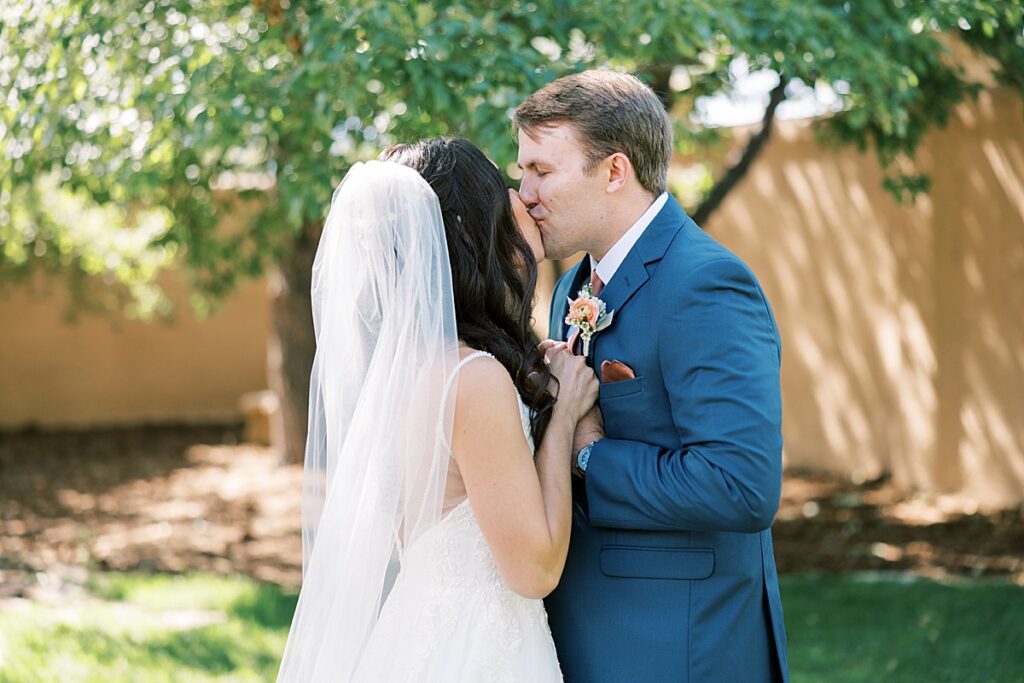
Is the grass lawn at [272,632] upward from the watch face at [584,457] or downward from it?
downward

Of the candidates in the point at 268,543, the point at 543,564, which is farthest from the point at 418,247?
the point at 268,543

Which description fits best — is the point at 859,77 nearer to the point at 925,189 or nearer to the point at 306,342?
the point at 925,189

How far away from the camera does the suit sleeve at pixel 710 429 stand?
2275mm

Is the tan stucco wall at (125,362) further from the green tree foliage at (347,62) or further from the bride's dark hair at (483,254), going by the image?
the bride's dark hair at (483,254)

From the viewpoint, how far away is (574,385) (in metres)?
2.55

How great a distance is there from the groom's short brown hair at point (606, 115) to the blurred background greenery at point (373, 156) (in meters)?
1.24

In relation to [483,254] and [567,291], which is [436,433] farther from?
[567,291]

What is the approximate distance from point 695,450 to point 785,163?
8067mm

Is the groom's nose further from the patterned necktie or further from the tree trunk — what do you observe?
the tree trunk

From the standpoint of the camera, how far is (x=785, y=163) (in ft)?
32.6

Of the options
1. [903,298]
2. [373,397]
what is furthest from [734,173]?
[373,397]

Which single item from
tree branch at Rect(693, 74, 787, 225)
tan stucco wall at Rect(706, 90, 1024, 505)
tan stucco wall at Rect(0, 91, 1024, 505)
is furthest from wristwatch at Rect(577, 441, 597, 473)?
tan stucco wall at Rect(0, 91, 1024, 505)

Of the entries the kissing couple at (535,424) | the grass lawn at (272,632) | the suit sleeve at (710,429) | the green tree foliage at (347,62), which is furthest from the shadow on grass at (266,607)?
the suit sleeve at (710,429)

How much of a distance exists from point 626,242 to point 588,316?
0.19 metres
